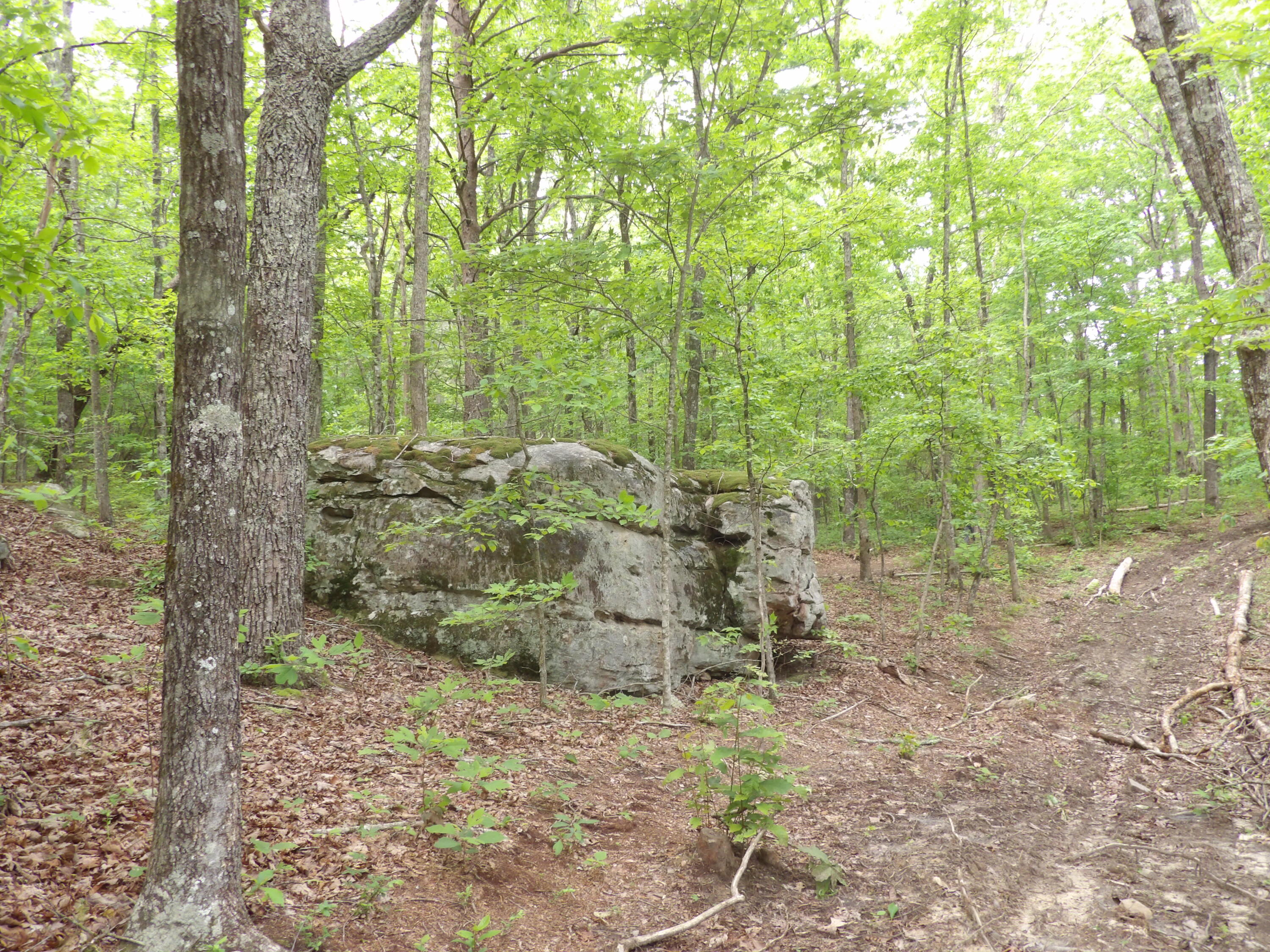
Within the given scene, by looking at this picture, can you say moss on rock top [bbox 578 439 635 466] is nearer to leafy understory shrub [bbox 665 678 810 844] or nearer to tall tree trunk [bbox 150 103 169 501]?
leafy understory shrub [bbox 665 678 810 844]

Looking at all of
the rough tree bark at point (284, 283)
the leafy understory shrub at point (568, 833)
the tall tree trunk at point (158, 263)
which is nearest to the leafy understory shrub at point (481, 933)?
the leafy understory shrub at point (568, 833)

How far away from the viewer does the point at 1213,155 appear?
518 centimetres

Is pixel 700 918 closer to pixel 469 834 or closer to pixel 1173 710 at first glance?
pixel 469 834

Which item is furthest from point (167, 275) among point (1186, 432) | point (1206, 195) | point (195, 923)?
Answer: point (1186, 432)

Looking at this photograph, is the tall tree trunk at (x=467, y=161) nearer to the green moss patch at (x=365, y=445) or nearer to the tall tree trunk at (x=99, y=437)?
the green moss patch at (x=365, y=445)

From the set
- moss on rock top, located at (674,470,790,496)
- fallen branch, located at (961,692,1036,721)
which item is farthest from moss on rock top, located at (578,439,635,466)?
fallen branch, located at (961,692,1036,721)

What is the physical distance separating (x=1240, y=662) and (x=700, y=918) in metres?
7.86

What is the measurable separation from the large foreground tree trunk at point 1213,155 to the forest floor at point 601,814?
10.2 ft

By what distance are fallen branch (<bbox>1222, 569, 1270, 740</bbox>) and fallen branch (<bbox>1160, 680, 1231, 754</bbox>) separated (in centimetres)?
13

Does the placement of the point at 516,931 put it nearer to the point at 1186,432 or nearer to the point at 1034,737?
the point at 1034,737

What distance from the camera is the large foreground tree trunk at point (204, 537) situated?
8.59 ft

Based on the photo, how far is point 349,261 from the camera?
528 inches

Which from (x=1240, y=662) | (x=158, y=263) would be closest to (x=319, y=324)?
(x=158, y=263)

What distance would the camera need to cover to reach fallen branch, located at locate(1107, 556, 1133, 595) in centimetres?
1407
